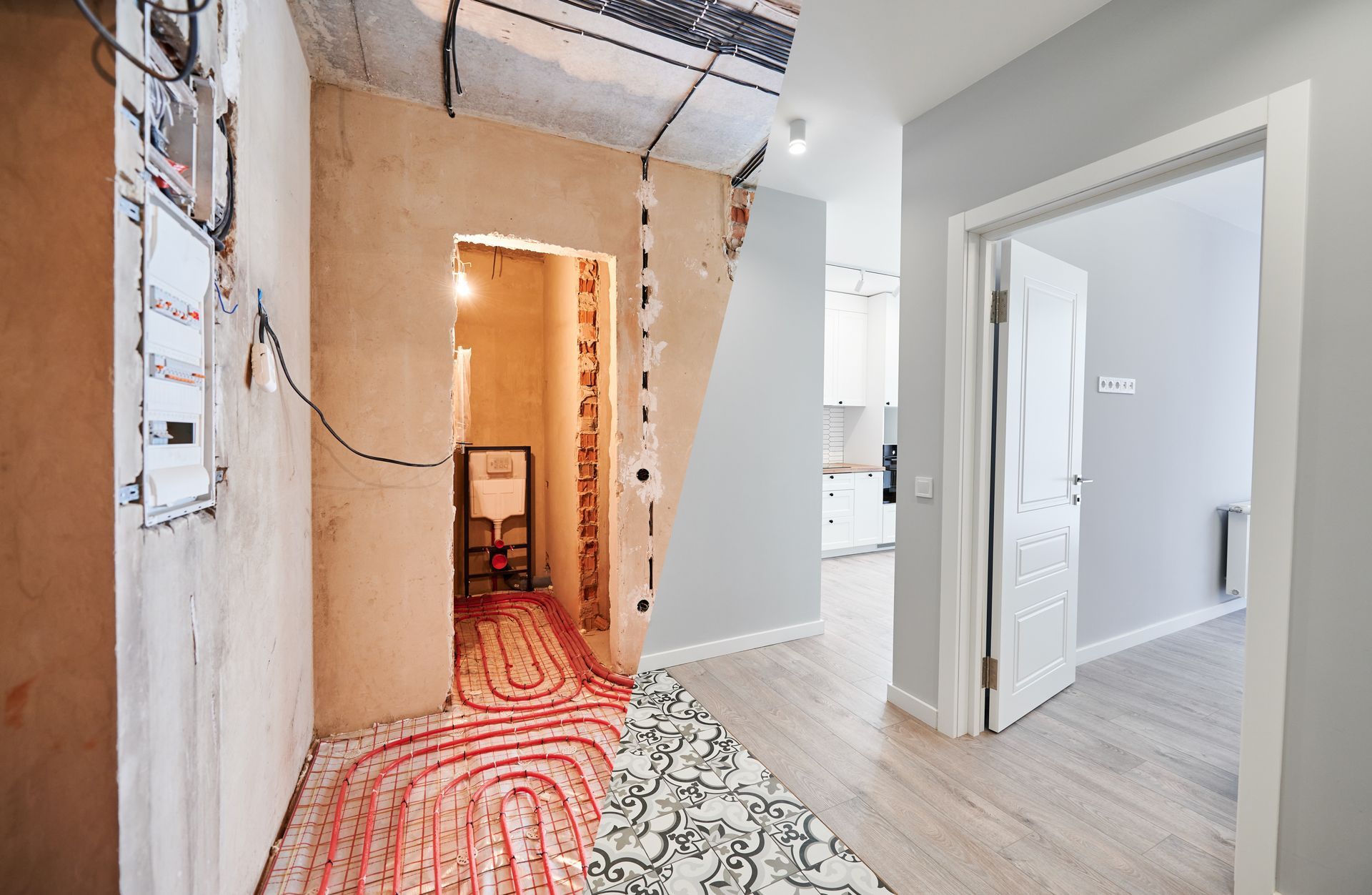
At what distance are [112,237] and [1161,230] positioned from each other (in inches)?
111

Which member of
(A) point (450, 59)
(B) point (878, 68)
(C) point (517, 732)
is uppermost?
(B) point (878, 68)

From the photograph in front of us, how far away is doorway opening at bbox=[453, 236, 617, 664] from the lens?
1646 millimetres

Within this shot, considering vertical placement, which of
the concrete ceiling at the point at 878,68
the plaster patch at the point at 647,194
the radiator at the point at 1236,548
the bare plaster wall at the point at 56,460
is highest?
the concrete ceiling at the point at 878,68

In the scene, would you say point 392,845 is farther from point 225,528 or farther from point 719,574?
point 719,574

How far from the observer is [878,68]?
1249mm

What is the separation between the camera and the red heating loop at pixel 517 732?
0.76 m

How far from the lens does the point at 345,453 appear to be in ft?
4.08

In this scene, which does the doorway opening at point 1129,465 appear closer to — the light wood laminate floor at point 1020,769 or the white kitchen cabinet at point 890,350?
the light wood laminate floor at point 1020,769

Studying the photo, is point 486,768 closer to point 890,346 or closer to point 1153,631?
point 1153,631

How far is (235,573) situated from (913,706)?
159 centimetres

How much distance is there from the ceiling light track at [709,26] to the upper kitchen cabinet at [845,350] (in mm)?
2905

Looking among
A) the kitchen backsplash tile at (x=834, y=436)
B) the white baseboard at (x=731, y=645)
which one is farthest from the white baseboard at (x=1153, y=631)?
the kitchen backsplash tile at (x=834, y=436)

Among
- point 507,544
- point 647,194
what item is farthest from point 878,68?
point 507,544

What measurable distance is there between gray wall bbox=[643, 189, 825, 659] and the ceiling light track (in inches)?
36.0
